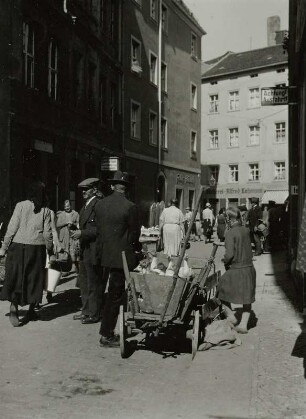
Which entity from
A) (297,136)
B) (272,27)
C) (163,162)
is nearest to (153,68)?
(163,162)

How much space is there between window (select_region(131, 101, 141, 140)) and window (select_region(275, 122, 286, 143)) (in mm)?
23793

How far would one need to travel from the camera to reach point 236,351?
6.18 m

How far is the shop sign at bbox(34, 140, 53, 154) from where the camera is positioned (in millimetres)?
15867

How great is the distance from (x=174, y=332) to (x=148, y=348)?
0.75 meters

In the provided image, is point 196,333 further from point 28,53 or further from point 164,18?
point 164,18

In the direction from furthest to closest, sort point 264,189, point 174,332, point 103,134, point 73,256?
point 264,189, point 103,134, point 73,256, point 174,332

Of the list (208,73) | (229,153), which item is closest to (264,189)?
(229,153)

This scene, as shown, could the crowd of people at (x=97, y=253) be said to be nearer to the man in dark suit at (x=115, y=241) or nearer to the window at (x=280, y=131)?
the man in dark suit at (x=115, y=241)


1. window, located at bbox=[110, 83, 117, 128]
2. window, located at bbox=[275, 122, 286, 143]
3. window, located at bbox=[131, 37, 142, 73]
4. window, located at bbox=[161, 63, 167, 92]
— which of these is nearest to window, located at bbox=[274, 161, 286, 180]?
window, located at bbox=[275, 122, 286, 143]

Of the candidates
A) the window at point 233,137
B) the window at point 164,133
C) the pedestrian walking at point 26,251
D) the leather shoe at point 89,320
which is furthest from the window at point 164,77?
the leather shoe at point 89,320

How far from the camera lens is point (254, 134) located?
49594mm

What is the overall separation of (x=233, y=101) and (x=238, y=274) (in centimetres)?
4545

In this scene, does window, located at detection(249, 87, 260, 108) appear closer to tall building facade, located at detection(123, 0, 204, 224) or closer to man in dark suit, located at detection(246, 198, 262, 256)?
tall building facade, located at detection(123, 0, 204, 224)

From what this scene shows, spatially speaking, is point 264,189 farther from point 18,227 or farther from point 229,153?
point 18,227
